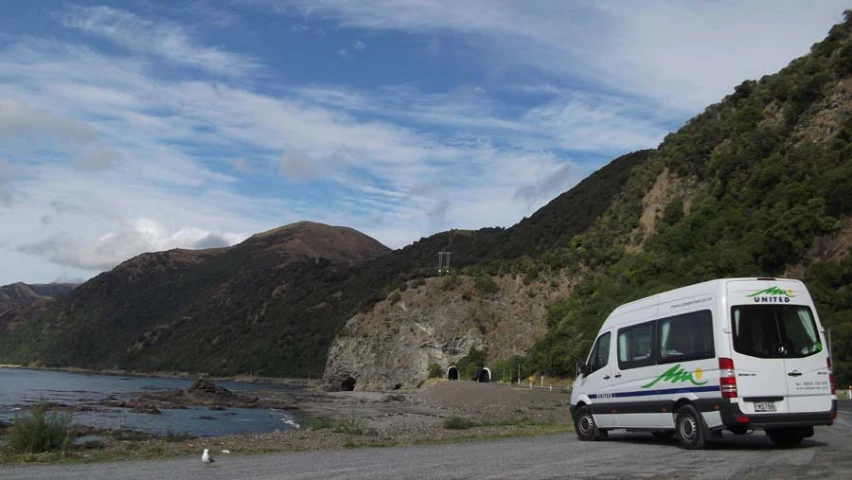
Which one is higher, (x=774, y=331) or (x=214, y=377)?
(x=214, y=377)

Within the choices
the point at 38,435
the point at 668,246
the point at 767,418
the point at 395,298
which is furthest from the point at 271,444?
the point at 395,298

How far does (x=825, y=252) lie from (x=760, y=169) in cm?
1364

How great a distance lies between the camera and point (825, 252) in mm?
46125

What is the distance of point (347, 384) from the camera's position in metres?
101

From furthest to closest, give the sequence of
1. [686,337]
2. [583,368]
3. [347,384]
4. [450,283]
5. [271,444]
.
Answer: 1. [347,384]
2. [450,283]
3. [271,444]
4. [583,368]
5. [686,337]

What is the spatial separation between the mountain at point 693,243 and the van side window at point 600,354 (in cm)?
2614

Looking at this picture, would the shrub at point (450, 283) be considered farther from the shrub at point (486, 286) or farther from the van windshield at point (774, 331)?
the van windshield at point (774, 331)

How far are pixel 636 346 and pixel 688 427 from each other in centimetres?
200

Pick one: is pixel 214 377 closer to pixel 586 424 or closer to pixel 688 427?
pixel 586 424

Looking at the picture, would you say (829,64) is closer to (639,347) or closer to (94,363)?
(639,347)

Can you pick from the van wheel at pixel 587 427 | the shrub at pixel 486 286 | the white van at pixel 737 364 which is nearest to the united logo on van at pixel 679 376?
the white van at pixel 737 364

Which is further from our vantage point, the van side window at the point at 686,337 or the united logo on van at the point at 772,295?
the van side window at the point at 686,337

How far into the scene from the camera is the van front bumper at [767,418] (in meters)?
12.3

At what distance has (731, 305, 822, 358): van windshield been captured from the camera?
41.2 ft
